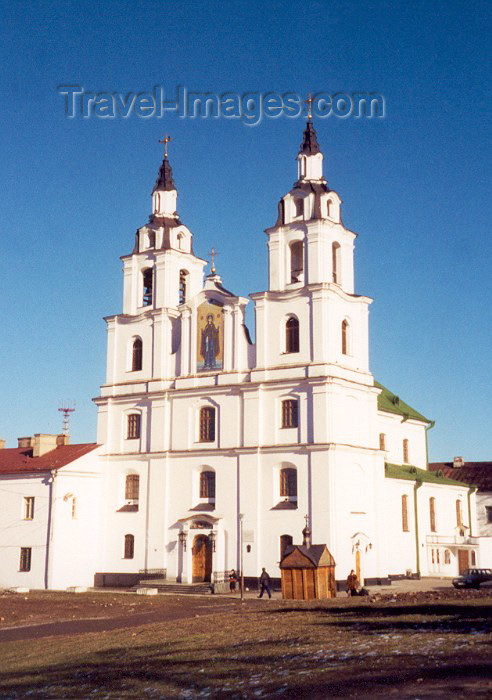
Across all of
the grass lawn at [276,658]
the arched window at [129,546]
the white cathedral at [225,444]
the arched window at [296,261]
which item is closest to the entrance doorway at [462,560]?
the white cathedral at [225,444]

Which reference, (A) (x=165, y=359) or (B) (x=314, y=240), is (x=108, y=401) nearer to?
(A) (x=165, y=359)

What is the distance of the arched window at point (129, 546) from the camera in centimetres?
4738

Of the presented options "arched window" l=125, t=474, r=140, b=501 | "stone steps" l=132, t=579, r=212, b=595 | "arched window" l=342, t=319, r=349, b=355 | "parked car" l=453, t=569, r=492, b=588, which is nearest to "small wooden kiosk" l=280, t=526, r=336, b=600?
"stone steps" l=132, t=579, r=212, b=595

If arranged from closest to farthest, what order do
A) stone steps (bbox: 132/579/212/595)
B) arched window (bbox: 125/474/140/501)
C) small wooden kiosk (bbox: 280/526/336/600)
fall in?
small wooden kiosk (bbox: 280/526/336/600) → stone steps (bbox: 132/579/212/595) → arched window (bbox: 125/474/140/501)

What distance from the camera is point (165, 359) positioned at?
49.1 metres

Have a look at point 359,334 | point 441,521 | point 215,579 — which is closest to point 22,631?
point 215,579

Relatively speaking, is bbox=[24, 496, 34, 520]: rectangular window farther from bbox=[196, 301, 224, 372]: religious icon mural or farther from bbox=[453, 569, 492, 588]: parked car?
bbox=[453, 569, 492, 588]: parked car

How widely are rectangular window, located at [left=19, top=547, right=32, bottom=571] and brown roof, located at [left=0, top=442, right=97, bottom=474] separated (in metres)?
4.24

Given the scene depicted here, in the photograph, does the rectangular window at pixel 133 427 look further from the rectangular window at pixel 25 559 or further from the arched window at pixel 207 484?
the rectangular window at pixel 25 559

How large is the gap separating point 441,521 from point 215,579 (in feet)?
59.0

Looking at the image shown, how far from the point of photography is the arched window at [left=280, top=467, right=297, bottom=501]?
4375 centimetres

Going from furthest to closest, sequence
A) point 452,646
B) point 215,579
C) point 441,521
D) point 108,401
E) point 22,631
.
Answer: point 441,521, point 108,401, point 215,579, point 22,631, point 452,646

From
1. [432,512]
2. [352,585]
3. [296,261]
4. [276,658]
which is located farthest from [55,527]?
[276,658]

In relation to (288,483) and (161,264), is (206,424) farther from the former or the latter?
(161,264)
